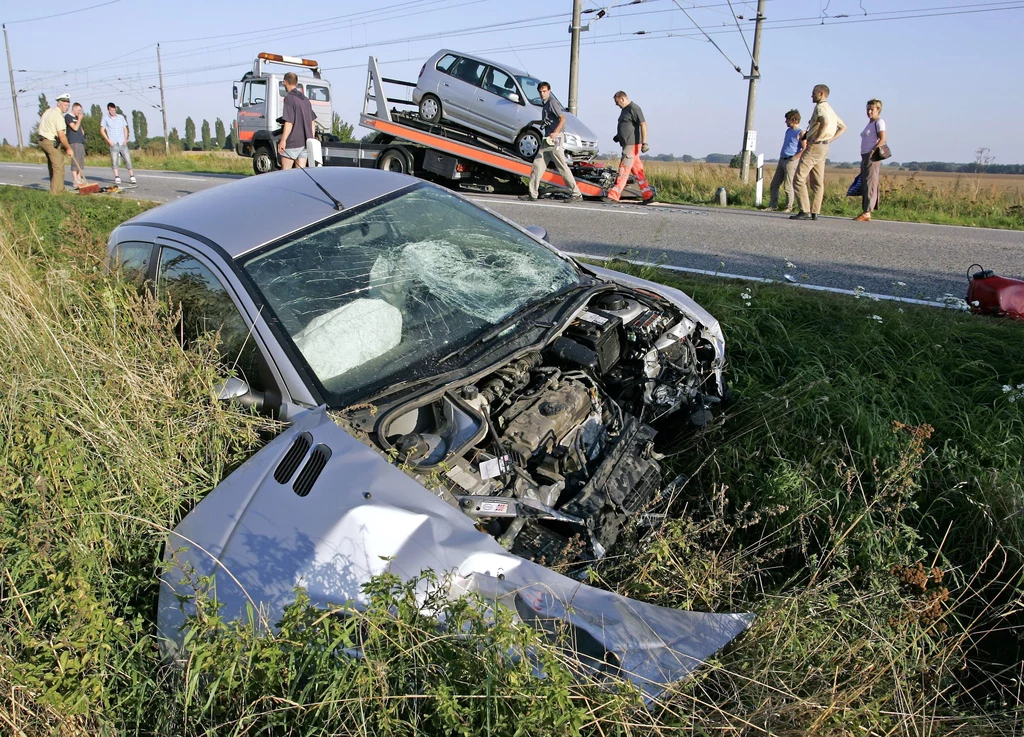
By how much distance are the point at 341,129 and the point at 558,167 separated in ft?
42.2

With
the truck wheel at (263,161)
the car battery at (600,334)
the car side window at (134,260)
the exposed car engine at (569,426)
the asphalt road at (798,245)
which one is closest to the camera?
the exposed car engine at (569,426)

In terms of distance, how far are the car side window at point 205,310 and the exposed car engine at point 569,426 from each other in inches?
25.6

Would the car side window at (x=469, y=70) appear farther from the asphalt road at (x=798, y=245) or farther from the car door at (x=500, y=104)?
the asphalt road at (x=798, y=245)

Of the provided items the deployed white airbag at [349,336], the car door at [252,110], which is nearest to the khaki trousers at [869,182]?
the deployed white airbag at [349,336]

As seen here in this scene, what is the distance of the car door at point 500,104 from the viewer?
1446 centimetres

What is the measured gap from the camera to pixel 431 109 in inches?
607

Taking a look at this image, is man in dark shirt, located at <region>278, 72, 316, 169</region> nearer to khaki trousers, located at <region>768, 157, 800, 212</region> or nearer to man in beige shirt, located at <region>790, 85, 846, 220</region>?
man in beige shirt, located at <region>790, 85, 846, 220</region>

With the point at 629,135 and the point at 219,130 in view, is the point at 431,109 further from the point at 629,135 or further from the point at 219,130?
the point at 219,130

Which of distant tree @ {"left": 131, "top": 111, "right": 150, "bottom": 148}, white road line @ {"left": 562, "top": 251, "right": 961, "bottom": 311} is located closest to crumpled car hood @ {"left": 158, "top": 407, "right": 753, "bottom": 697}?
white road line @ {"left": 562, "top": 251, "right": 961, "bottom": 311}

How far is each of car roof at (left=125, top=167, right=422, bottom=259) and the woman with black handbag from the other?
8.83 meters

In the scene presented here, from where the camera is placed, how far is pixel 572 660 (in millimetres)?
1911

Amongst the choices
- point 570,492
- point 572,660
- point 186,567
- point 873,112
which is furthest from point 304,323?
point 873,112

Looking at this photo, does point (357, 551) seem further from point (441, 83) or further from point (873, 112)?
point (441, 83)

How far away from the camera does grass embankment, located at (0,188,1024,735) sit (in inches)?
74.0
